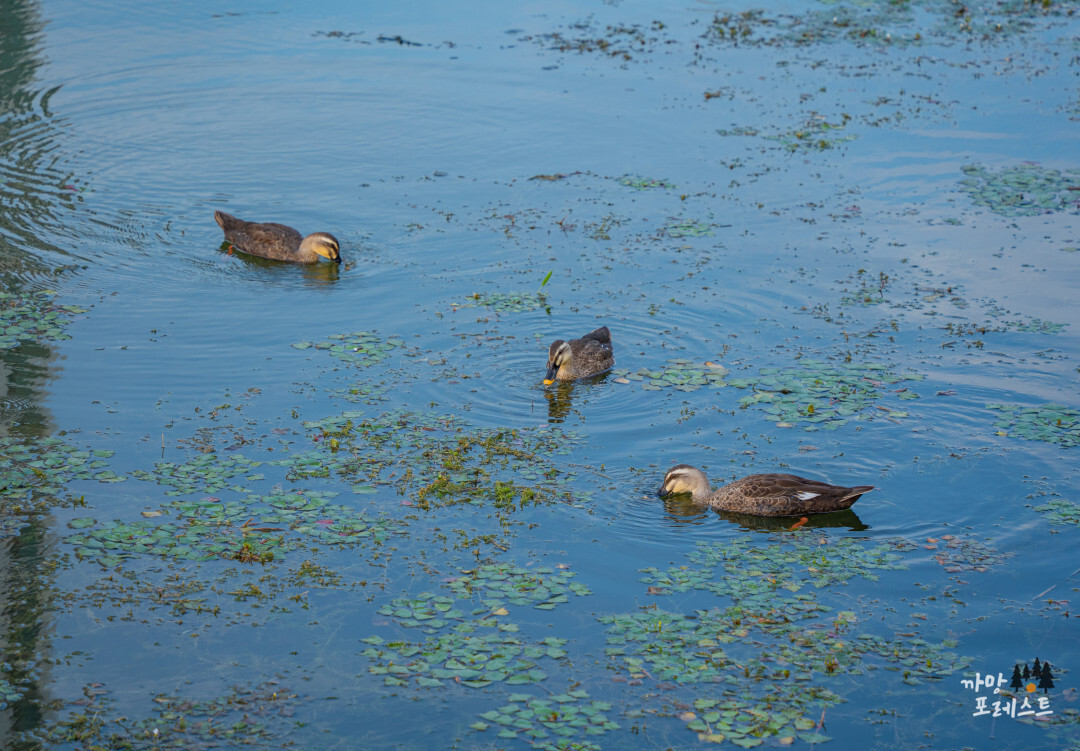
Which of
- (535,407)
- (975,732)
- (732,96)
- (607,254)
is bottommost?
(975,732)

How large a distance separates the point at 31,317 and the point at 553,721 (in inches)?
378

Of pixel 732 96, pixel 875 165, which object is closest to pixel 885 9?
pixel 732 96

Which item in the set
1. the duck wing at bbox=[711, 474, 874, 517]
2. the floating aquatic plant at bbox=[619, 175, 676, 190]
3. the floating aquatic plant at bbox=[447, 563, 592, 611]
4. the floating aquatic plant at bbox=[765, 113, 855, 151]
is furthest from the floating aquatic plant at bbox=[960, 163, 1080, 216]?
the floating aquatic plant at bbox=[447, 563, 592, 611]

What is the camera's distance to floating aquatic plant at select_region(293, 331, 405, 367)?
1300 cm

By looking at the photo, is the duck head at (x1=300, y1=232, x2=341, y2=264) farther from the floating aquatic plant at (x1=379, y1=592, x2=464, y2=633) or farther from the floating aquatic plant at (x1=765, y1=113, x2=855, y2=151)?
the floating aquatic plant at (x1=765, y1=113, x2=855, y2=151)

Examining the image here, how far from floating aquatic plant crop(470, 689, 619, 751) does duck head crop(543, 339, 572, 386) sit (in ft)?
18.2

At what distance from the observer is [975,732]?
296 inches

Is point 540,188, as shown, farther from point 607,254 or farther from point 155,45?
point 155,45

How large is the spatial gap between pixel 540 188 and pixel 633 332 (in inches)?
211

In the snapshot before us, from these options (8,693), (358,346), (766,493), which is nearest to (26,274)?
(358,346)

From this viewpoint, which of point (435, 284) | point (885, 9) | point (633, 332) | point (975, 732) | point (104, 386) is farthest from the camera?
point (885, 9)

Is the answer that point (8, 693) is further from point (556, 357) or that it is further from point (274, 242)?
point (274, 242)

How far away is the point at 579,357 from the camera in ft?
42.2

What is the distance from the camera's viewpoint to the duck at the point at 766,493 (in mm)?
10125
